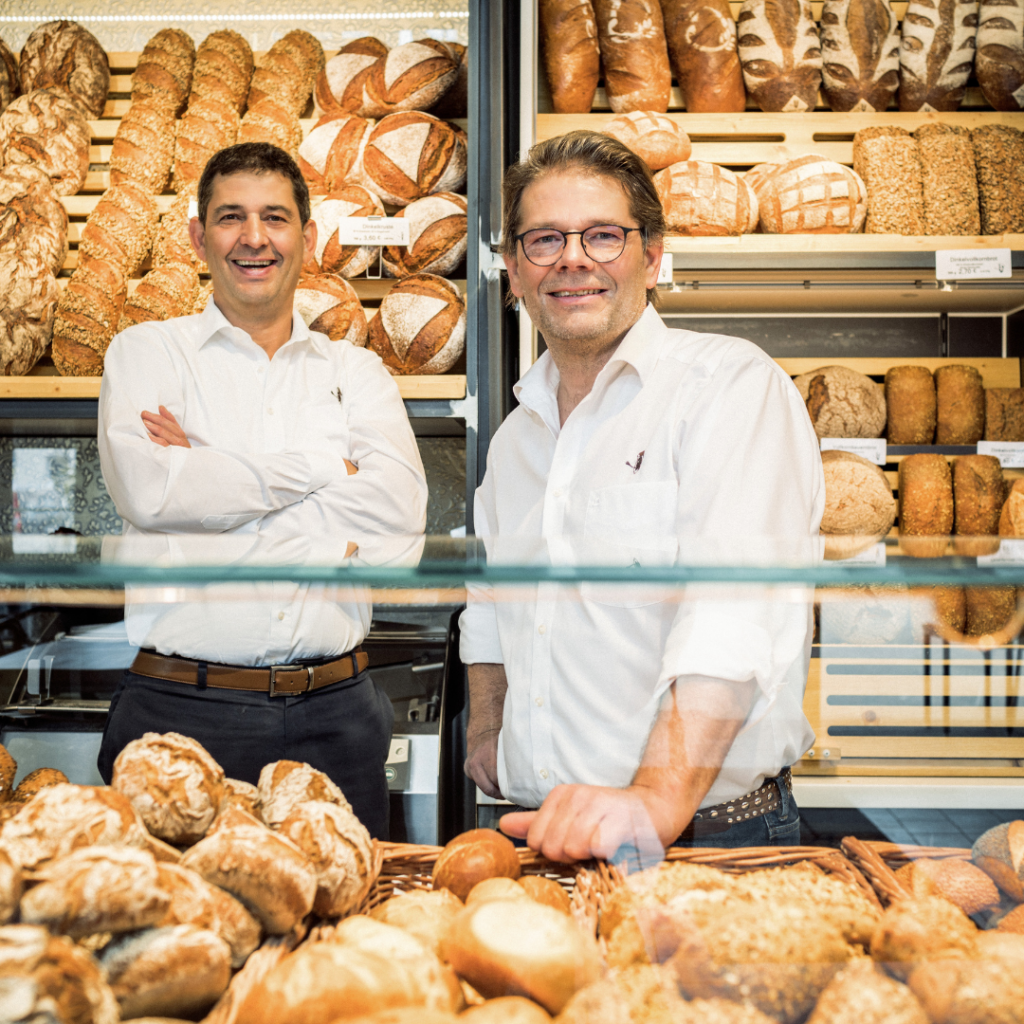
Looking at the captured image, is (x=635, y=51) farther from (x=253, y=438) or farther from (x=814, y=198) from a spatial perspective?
→ (x=253, y=438)

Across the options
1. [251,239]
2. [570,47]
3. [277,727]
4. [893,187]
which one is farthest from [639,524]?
[570,47]

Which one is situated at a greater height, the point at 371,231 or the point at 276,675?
the point at 371,231

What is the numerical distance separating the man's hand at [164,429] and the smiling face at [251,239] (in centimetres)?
31

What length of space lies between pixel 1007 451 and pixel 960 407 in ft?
0.54

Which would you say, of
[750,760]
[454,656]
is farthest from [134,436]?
[750,760]

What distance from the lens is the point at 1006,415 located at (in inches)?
91.6

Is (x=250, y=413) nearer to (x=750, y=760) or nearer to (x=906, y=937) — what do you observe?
(x=750, y=760)

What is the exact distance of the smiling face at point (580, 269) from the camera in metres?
1.24

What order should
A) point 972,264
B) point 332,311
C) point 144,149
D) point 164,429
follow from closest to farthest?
point 164,429 → point 972,264 → point 332,311 → point 144,149

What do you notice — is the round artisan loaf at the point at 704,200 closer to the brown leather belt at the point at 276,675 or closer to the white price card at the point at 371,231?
the white price card at the point at 371,231

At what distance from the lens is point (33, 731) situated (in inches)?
35.0

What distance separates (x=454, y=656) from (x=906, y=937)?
4.82 ft

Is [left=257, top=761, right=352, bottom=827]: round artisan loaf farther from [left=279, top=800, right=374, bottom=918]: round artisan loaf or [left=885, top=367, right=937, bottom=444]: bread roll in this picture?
[left=885, top=367, right=937, bottom=444]: bread roll

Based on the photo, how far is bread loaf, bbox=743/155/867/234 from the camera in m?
2.20
